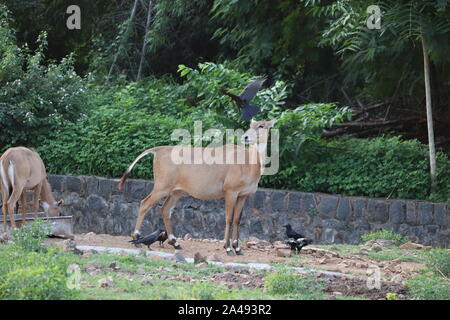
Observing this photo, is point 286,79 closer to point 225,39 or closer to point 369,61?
point 225,39

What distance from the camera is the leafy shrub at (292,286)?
8570 mm

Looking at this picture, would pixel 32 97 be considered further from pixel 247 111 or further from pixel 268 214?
pixel 247 111

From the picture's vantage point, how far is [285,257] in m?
12.1

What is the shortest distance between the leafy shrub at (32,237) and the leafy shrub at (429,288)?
4591 millimetres

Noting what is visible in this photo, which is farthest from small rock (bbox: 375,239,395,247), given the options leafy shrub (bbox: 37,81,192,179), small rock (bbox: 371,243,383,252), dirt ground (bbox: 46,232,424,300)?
leafy shrub (bbox: 37,81,192,179)

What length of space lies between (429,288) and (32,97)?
12121mm

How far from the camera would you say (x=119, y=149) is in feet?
59.0

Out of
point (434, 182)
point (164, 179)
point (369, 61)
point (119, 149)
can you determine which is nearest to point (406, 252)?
point (434, 182)

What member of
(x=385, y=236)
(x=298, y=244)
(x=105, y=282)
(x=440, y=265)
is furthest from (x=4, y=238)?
(x=385, y=236)

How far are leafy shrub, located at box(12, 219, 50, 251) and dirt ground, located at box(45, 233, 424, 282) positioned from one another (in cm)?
224

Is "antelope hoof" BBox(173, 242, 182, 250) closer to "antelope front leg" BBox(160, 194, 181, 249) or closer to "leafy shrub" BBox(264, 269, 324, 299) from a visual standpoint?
"antelope front leg" BBox(160, 194, 181, 249)

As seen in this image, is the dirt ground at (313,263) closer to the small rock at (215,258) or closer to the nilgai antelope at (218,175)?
the small rock at (215,258)

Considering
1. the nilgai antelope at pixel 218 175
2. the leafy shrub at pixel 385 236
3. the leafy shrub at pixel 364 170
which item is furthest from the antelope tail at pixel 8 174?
the leafy shrub at pixel 385 236

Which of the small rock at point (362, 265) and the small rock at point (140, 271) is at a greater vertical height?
the small rock at point (140, 271)
